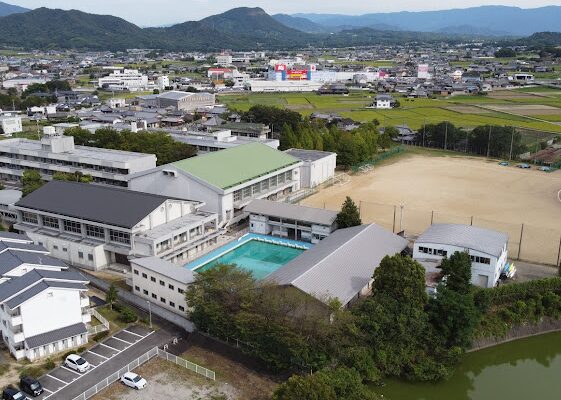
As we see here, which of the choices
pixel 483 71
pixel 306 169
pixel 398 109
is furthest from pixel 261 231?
pixel 483 71

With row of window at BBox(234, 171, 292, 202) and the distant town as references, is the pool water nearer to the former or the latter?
the distant town

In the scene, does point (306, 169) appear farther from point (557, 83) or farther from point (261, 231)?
point (557, 83)

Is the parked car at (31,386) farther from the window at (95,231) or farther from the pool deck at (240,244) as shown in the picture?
the window at (95,231)

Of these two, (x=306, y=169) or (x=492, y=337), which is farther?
(x=306, y=169)

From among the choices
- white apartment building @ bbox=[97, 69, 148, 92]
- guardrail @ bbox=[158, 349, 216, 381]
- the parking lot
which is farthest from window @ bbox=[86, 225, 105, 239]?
white apartment building @ bbox=[97, 69, 148, 92]

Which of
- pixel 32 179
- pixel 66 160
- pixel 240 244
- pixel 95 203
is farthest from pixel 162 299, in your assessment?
pixel 66 160

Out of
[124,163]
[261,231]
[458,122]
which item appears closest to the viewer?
[261,231]

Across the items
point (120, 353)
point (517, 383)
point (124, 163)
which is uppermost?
point (124, 163)

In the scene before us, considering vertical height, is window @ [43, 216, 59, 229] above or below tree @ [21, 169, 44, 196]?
below
